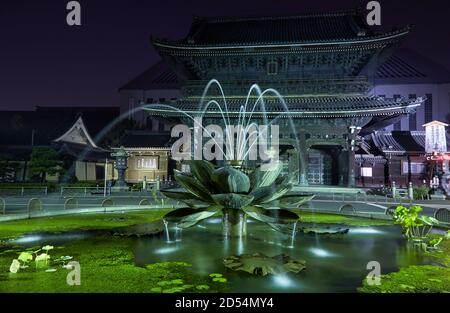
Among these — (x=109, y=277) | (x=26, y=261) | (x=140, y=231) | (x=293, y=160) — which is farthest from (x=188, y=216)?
(x=293, y=160)

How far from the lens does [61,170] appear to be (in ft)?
99.1

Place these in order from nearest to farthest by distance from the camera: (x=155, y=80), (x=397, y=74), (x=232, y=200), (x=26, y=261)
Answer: (x=26, y=261)
(x=232, y=200)
(x=397, y=74)
(x=155, y=80)

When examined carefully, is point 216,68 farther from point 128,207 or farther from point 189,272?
point 189,272

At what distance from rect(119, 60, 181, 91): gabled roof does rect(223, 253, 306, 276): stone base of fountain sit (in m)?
44.9

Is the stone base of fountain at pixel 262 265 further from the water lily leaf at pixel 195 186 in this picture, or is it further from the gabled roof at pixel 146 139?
the gabled roof at pixel 146 139

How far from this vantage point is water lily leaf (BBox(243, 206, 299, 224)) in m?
7.48

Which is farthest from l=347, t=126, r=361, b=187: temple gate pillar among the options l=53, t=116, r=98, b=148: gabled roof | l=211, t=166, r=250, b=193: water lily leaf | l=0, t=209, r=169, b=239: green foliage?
l=53, t=116, r=98, b=148: gabled roof

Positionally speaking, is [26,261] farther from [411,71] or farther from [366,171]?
[411,71]

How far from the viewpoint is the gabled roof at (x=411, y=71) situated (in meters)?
44.7

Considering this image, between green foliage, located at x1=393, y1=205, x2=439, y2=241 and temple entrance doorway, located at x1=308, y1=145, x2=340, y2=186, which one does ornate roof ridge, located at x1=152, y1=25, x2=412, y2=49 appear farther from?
green foliage, located at x1=393, y1=205, x2=439, y2=241

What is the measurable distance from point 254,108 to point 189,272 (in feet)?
76.7

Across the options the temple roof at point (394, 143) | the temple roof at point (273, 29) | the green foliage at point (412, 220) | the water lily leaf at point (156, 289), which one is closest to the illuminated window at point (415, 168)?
the temple roof at point (394, 143)

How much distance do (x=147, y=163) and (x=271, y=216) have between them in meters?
30.8

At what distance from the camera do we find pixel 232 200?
23.8 feet
